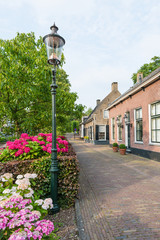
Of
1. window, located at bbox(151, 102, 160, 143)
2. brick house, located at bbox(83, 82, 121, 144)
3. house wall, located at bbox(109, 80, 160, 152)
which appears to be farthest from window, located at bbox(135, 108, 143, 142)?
brick house, located at bbox(83, 82, 121, 144)

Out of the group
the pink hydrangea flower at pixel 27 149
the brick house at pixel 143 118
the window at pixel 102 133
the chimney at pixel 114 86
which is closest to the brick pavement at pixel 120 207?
the pink hydrangea flower at pixel 27 149

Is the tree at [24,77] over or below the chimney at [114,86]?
below

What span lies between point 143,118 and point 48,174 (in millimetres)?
8205

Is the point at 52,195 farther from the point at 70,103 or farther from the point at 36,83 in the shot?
the point at 36,83

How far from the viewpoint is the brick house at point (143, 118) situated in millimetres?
8508

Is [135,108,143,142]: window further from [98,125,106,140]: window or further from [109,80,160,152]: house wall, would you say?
[98,125,106,140]: window

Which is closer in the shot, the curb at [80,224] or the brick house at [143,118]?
the curb at [80,224]

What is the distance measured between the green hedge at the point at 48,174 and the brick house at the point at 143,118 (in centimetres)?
660

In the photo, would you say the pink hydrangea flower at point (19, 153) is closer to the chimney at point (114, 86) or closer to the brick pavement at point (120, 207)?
the brick pavement at point (120, 207)

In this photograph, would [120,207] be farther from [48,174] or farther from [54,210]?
[48,174]

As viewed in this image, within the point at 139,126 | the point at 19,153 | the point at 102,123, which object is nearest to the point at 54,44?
the point at 19,153

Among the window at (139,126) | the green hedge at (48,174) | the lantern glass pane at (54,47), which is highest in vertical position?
the lantern glass pane at (54,47)

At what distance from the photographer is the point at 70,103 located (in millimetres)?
6383

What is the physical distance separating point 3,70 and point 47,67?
1.62 metres
